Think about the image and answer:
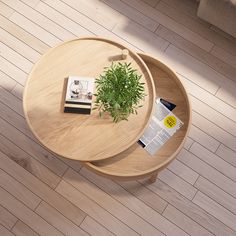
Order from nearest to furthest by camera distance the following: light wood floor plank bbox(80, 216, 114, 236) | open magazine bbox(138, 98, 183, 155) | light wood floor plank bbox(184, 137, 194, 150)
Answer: open magazine bbox(138, 98, 183, 155) < light wood floor plank bbox(80, 216, 114, 236) < light wood floor plank bbox(184, 137, 194, 150)

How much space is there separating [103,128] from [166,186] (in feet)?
2.38

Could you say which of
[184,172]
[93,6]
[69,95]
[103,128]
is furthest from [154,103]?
[93,6]

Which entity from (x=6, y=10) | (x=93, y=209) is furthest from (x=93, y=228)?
(x=6, y=10)

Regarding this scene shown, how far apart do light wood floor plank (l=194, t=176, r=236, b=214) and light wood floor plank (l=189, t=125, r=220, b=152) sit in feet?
0.81

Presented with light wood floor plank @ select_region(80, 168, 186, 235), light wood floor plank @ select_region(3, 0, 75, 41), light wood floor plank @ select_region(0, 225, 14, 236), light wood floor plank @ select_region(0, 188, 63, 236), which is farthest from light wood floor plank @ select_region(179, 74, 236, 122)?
light wood floor plank @ select_region(0, 225, 14, 236)

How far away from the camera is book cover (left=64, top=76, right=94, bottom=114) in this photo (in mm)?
2318

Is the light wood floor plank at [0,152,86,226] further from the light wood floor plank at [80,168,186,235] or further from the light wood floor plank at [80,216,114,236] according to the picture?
the light wood floor plank at [80,168,186,235]

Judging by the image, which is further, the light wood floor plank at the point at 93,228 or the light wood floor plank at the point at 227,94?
the light wood floor plank at the point at 227,94

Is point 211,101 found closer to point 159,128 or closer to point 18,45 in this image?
point 159,128

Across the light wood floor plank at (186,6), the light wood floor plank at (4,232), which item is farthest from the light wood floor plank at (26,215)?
the light wood floor plank at (186,6)

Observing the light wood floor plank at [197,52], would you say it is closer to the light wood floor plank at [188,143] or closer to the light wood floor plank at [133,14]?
the light wood floor plank at [133,14]

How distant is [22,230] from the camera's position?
2.62m

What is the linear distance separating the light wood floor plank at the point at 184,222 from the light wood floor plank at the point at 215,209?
0.13 metres

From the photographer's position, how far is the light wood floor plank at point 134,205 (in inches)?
103
